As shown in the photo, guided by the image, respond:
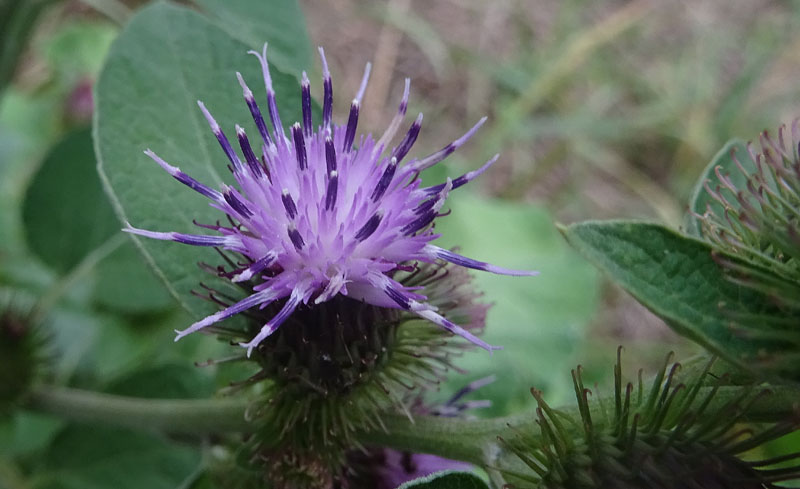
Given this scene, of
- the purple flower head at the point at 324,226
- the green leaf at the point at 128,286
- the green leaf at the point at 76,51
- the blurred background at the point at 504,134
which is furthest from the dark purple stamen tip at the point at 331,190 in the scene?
the green leaf at the point at 76,51

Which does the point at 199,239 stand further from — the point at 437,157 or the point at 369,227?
the point at 437,157

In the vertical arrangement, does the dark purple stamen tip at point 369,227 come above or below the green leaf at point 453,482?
above

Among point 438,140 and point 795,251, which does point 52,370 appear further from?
point 438,140

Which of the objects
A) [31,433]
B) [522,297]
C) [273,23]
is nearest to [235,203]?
[273,23]

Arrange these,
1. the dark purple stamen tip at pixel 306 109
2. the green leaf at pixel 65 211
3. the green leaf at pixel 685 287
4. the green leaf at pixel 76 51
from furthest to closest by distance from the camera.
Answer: the green leaf at pixel 76 51
the green leaf at pixel 65 211
the dark purple stamen tip at pixel 306 109
the green leaf at pixel 685 287

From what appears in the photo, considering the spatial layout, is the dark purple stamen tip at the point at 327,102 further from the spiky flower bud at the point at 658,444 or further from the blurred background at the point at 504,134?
the blurred background at the point at 504,134

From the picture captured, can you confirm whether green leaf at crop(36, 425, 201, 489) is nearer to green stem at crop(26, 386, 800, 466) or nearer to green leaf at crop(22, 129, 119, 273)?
green stem at crop(26, 386, 800, 466)
